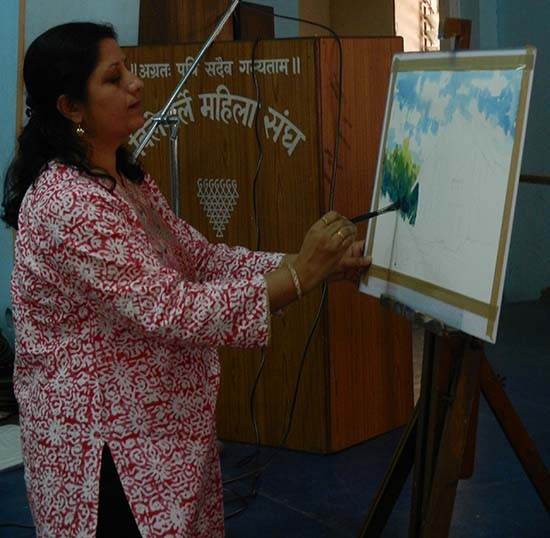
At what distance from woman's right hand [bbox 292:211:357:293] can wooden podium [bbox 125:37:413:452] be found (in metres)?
1.27

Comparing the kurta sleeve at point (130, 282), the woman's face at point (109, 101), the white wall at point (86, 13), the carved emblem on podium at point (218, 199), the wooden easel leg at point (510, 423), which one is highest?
the white wall at point (86, 13)

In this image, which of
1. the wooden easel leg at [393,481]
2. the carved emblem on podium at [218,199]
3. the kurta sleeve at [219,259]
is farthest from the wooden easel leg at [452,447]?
the carved emblem on podium at [218,199]

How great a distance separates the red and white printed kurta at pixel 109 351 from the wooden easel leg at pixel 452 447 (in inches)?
15.2

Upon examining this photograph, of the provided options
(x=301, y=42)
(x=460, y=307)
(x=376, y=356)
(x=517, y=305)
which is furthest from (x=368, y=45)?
(x=517, y=305)

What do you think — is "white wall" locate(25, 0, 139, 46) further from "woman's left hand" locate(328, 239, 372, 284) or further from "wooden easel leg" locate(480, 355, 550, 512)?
"wooden easel leg" locate(480, 355, 550, 512)

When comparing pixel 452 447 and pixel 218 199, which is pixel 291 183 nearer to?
pixel 218 199

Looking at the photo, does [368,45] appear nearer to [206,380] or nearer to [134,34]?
[134,34]

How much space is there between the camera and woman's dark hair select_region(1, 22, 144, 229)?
6.01 ft

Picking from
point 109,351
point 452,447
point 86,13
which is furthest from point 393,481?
point 86,13

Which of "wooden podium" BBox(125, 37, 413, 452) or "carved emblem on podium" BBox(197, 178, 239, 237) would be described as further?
"carved emblem on podium" BBox(197, 178, 239, 237)

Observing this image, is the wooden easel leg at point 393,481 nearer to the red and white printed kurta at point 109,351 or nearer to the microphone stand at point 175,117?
the red and white printed kurta at point 109,351

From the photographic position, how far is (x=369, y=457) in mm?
3162

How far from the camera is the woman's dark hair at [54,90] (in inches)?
72.2

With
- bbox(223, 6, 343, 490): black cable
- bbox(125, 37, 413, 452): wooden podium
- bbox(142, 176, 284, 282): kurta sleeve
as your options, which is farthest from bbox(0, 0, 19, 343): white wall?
bbox(142, 176, 284, 282): kurta sleeve
